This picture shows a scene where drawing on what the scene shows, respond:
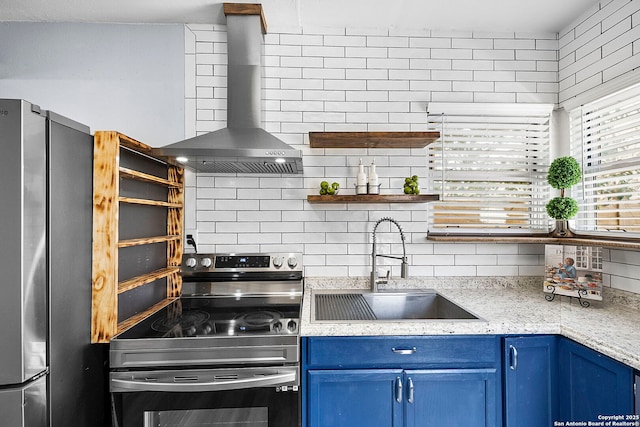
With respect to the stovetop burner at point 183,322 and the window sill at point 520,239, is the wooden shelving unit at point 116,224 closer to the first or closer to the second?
the stovetop burner at point 183,322

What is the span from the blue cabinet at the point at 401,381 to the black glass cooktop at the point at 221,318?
22 cm

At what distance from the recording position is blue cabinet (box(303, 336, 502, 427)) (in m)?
1.60

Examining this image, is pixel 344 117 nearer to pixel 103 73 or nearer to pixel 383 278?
pixel 383 278

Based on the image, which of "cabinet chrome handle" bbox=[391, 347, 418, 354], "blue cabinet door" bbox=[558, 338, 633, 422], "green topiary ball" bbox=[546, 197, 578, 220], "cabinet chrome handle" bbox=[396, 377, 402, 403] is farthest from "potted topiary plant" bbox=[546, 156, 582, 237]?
"cabinet chrome handle" bbox=[396, 377, 402, 403]

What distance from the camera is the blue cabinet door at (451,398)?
161 centimetres

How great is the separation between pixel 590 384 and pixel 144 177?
2.21 metres

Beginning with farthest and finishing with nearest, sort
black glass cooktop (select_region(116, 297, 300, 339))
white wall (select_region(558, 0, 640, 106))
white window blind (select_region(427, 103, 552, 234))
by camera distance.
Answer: white window blind (select_region(427, 103, 552, 234))
white wall (select_region(558, 0, 640, 106))
black glass cooktop (select_region(116, 297, 300, 339))

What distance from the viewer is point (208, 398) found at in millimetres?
1497

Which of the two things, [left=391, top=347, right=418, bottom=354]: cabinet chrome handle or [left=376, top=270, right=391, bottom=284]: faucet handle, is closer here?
[left=391, top=347, right=418, bottom=354]: cabinet chrome handle

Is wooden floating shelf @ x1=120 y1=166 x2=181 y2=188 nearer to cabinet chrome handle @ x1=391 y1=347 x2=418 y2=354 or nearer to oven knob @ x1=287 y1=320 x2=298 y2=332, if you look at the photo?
oven knob @ x1=287 y1=320 x2=298 y2=332

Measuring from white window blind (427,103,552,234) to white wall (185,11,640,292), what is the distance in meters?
0.12

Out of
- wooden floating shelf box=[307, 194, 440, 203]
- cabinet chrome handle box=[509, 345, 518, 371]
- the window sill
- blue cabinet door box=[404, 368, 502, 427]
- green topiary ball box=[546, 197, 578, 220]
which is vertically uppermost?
wooden floating shelf box=[307, 194, 440, 203]

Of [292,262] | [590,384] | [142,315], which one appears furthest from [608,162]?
[142,315]

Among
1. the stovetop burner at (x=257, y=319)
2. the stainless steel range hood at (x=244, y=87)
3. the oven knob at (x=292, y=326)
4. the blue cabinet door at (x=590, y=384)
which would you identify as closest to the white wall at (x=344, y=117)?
the stainless steel range hood at (x=244, y=87)
